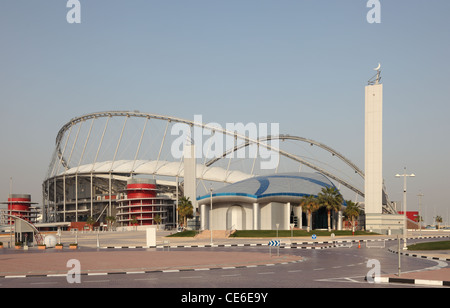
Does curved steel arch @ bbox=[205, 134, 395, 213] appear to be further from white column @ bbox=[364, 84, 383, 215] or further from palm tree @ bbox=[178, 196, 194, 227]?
palm tree @ bbox=[178, 196, 194, 227]

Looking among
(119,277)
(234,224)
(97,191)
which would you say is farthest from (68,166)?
(119,277)

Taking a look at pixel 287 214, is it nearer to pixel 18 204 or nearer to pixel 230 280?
pixel 230 280

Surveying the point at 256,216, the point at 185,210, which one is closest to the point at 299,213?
the point at 256,216

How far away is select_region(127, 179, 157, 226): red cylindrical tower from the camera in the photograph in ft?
541

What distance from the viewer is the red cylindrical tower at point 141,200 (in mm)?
164750

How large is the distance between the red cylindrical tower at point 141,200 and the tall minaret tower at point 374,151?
252ft

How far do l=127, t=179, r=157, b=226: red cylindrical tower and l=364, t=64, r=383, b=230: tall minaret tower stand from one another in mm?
76889

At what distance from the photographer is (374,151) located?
372 ft

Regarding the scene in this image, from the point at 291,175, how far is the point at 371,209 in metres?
22.4

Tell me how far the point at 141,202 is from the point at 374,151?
81367 mm


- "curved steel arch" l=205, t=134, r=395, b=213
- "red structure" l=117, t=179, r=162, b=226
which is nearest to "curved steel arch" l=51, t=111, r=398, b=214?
"curved steel arch" l=205, t=134, r=395, b=213

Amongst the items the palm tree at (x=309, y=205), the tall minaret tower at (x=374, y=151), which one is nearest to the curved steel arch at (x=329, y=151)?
the tall minaret tower at (x=374, y=151)
